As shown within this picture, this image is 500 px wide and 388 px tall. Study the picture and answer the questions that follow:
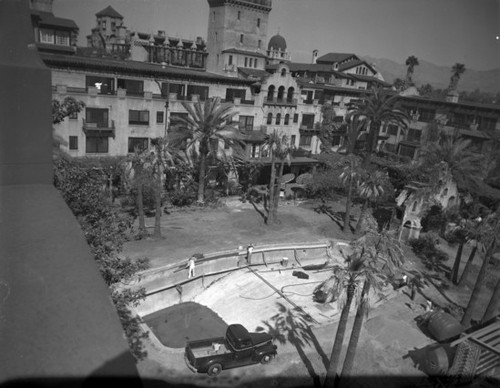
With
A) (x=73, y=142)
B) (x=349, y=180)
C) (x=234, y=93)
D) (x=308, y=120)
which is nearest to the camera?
(x=349, y=180)

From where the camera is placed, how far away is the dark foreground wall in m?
2.74

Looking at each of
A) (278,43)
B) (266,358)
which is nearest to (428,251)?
(266,358)

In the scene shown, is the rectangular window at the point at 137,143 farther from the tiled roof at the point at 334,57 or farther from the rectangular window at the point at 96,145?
the tiled roof at the point at 334,57

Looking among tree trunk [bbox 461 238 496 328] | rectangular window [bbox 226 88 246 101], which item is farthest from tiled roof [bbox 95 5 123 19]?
tree trunk [bbox 461 238 496 328]

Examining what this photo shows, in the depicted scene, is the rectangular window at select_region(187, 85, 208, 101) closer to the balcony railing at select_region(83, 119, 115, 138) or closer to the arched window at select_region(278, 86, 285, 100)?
the arched window at select_region(278, 86, 285, 100)

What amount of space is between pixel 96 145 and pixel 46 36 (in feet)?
98.7

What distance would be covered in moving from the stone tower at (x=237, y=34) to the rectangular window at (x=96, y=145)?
79.1ft

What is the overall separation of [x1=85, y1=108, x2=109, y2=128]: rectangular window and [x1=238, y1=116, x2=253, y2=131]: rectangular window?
15.8 meters

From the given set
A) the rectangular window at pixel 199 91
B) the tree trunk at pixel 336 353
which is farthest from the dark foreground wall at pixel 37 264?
the rectangular window at pixel 199 91

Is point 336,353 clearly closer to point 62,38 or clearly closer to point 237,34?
point 237,34

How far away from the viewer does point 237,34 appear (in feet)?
210

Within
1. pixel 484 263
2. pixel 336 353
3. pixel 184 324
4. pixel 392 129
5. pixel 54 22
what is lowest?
pixel 184 324

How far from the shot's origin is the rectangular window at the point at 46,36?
61.1 m

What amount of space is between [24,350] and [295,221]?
125ft
